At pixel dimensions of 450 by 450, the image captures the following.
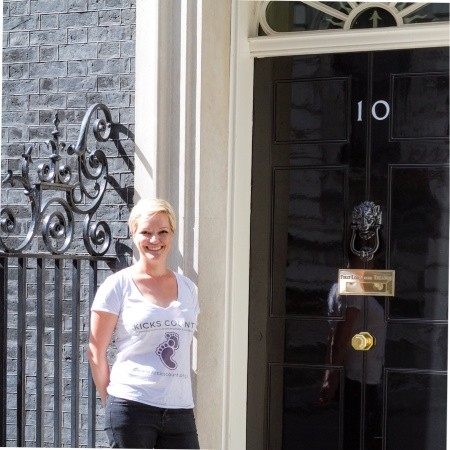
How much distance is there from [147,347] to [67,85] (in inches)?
71.2

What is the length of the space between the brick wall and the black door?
781 millimetres

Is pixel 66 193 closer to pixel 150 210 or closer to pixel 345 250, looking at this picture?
pixel 150 210

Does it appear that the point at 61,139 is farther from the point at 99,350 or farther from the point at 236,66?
the point at 99,350

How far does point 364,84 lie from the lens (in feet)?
20.1

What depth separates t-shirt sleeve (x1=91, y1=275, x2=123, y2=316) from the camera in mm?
5004

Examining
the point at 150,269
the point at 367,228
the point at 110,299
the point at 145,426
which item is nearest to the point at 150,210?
the point at 150,269

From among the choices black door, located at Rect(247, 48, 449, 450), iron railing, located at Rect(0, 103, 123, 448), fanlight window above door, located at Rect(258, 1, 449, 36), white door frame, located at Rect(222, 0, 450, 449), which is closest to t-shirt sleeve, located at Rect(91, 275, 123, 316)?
iron railing, located at Rect(0, 103, 123, 448)

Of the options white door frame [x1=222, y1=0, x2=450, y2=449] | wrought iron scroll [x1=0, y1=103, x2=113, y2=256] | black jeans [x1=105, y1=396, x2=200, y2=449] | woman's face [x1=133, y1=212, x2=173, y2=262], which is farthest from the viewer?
white door frame [x1=222, y1=0, x2=450, y2=449]

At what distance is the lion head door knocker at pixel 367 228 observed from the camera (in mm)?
6039

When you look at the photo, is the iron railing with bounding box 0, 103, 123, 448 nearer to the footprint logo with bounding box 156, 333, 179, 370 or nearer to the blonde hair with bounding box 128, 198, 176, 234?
the blonde hair with bounding box 128, 198, 176, 234

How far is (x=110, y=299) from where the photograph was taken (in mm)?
5016

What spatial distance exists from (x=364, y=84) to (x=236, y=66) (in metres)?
0.71

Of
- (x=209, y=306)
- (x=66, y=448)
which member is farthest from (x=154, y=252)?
(x=66, y=448)

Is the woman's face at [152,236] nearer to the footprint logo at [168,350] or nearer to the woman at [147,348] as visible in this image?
the woman at [147,348]
